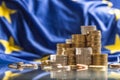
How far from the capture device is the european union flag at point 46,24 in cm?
181

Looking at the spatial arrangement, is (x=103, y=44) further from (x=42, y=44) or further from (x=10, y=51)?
(x=10, y=51)

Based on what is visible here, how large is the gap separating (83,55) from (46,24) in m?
0.71

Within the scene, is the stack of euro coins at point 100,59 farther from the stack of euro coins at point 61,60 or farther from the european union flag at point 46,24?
the european union flag at point 46,24

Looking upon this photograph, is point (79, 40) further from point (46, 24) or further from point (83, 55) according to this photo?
point (46, 24)

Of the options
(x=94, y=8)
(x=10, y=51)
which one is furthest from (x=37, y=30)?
(x=94, y=8)

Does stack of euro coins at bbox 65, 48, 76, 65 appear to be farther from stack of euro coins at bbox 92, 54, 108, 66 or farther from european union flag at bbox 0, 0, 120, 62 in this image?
european union flag at bbox 0, 0, 120, 62

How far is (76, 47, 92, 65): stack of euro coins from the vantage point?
1.18 meters

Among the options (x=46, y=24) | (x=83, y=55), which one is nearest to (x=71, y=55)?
(x=83, y=55)

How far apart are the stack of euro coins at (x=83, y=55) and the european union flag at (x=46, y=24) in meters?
0.62

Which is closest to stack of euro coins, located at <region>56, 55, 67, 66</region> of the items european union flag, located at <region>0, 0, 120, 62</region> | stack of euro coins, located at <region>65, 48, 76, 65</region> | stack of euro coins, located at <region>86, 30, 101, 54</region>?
stack of euro coins, located at <region>65, 48, 76, 65</region>

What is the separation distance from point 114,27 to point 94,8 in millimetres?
168

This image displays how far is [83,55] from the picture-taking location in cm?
118

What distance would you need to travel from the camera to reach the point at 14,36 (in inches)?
71.6

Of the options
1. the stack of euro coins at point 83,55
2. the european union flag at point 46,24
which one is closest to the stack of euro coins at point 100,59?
the stack of euro coins at point 83,55
